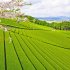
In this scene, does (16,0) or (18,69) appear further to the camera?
(18,69)

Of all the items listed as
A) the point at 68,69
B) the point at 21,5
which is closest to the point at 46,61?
the point at 68,69

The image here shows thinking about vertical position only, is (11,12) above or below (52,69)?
above

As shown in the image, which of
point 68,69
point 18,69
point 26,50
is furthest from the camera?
point 26,50

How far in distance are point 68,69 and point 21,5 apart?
8.60m

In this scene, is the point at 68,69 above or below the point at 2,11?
below

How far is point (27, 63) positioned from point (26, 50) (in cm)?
551

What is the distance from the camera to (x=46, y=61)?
19547 millimetres

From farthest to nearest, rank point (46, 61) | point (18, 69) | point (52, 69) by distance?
1. point (46, 61)
2. point (52, 69)
3. point (18, 69)

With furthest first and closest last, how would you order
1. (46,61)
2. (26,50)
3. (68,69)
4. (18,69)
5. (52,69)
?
(26,50) → (46,61) → (68,69) → (52,69) → (18,69)

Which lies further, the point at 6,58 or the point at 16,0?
the point at 6,58

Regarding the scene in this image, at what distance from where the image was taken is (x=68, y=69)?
59.8ft

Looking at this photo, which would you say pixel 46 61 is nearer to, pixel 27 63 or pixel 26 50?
pixel 27 63

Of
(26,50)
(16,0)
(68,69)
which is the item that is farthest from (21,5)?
(26,50)

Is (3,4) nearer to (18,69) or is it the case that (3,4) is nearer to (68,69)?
(18,69)
